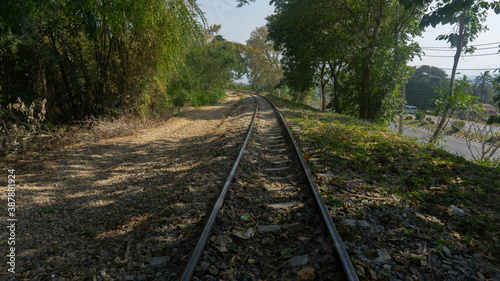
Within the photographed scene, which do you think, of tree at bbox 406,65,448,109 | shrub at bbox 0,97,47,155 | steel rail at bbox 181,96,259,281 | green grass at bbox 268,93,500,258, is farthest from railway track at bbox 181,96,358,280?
tree at bbox 406,65,448,109

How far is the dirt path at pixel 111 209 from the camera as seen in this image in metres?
2.50

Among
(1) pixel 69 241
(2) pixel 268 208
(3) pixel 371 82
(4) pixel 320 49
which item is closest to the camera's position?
(1) pixel 69 241

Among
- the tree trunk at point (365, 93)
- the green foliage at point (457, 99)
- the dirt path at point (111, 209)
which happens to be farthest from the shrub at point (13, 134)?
the green foliage at point (457, 99)

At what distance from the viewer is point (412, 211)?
11.0 feet

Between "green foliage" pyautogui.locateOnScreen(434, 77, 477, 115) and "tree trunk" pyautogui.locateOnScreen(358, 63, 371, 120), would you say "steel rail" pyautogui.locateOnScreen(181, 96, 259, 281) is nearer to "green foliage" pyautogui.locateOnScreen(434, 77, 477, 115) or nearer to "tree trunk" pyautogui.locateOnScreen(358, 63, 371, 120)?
"tree trunk" pyautogui.locateOnScreen(358, 63, 371, 120)

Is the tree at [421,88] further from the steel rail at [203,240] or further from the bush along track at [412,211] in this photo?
the steel rail at [203,240]

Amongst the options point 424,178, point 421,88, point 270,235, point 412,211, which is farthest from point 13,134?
point 421,88

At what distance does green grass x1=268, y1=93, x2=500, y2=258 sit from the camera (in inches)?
124

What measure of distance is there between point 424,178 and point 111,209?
5218 millimetres

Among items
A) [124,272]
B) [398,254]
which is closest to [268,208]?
[398,254]

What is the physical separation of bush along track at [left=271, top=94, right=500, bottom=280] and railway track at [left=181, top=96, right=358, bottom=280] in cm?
21

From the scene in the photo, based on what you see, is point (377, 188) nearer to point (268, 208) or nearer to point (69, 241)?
point (268, 208)

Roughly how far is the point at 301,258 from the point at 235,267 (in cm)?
64

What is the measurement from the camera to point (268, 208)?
3508 millimetres
